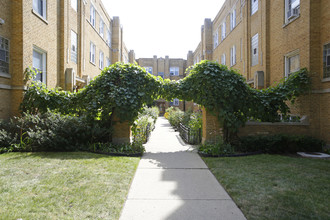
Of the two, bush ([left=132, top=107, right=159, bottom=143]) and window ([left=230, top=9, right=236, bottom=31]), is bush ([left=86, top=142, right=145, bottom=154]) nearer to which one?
bush ([left=132, top=107, right=159, bottom=143])

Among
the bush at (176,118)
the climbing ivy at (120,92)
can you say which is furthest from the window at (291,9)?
the bush at (176,118)

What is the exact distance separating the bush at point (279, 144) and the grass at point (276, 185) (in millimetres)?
1075

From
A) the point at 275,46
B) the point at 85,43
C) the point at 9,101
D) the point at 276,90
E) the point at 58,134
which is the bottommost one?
the point at 58,134

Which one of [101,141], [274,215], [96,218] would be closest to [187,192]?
[274,215]

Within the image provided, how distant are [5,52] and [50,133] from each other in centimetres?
416

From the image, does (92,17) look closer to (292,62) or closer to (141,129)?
(141,129)

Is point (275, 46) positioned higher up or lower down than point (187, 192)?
higher up

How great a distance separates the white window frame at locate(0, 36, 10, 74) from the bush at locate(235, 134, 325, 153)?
9629 mm

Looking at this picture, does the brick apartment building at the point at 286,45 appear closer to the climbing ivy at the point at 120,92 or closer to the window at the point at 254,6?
the window at the point at 254,6

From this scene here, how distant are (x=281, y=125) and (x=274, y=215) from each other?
6.29m

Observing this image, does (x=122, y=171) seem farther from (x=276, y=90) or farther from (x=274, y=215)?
(x=276, y=90)

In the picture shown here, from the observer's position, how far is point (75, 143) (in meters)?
7.63

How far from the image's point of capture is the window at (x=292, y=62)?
9711 millimetres

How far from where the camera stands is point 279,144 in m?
7.53
